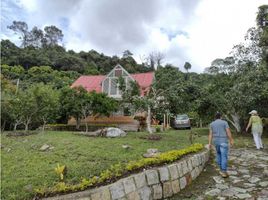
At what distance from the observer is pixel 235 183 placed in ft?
21.5

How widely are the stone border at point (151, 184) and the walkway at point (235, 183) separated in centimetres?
22

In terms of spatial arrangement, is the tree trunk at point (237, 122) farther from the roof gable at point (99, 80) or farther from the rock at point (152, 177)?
the rock at point (152, 177)

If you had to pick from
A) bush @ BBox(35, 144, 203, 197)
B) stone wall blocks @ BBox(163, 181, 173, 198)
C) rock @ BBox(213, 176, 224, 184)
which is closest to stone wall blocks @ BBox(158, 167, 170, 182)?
stone wall blocks @ BBox(163, 181, 173, 198)

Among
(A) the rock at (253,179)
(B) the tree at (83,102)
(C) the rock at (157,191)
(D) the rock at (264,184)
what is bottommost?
(C) the rock at (157,191)

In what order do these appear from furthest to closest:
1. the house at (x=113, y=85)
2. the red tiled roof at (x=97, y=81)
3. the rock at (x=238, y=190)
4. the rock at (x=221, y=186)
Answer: the red tiled roof at (x=97, y=81)
the house at (x=113, y=85)
the rock at (x=221, y=186)
the rock at (x=238, y=190)

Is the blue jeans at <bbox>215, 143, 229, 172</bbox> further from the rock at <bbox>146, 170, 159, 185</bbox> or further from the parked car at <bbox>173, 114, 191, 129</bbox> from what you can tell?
the parked car at <bbox>173, 114, 191, 129</bbox>

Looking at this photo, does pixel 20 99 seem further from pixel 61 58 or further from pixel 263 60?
pixel 61 58

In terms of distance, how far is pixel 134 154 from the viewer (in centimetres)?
767

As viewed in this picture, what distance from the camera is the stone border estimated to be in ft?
15.2

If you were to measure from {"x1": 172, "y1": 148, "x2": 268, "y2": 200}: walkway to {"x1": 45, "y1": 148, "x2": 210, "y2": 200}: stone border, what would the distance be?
0.73 feet

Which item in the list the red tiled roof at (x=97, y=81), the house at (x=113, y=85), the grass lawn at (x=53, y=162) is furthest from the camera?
the red tiled roof at (x=97, y=81)

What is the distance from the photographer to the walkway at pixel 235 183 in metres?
5.77

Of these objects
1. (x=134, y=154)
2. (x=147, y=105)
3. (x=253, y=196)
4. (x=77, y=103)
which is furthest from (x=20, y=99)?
(x=253, y=196)

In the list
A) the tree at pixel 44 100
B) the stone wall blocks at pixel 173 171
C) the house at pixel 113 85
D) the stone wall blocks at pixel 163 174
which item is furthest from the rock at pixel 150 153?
the house at pixel 113 85
